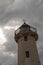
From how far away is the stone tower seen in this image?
80.3ft

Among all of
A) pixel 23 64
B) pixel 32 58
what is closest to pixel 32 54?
pixel 32 58

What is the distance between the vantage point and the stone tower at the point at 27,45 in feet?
80.3

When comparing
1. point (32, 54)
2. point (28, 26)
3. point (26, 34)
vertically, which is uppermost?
point (28, 26)

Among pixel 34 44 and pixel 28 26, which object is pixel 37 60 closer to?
pixel 34 44

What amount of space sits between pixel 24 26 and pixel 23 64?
730 cm

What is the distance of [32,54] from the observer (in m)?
25.0

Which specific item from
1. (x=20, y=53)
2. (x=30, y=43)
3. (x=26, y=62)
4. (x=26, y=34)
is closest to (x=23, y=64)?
(x=26, y=62)

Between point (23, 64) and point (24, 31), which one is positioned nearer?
point (23, 64)

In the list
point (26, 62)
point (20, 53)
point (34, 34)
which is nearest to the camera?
point (26, 62)

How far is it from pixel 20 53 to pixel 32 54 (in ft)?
6.91

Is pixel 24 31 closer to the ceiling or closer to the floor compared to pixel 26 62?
closer to the ceiling

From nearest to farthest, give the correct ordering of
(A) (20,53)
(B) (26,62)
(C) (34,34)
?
(B) (26,62), (A) (20,53), (C) (34,34)

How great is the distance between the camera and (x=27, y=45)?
25.6 m

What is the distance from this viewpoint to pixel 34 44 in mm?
26438
